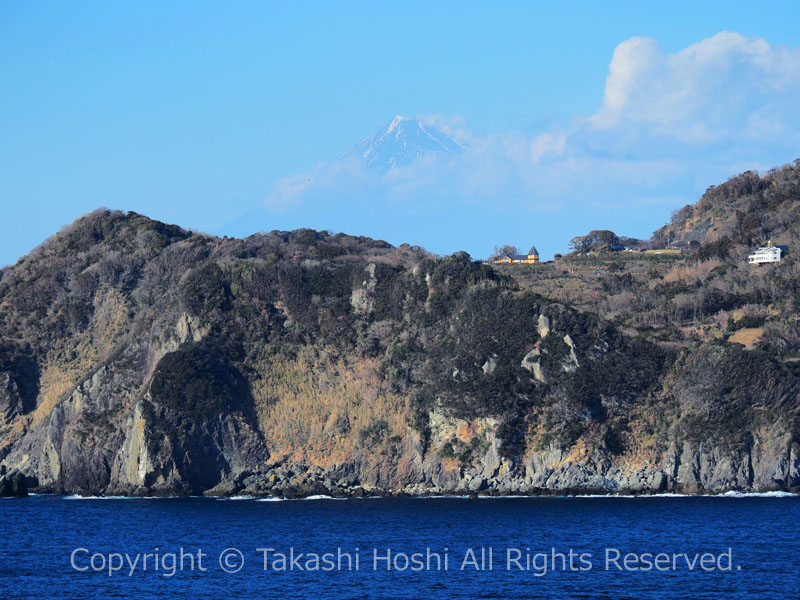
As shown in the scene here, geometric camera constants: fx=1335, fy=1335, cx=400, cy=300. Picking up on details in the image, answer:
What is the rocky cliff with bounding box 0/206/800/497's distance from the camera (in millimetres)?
85438

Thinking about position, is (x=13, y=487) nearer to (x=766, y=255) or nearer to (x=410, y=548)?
(x=410, y=548)

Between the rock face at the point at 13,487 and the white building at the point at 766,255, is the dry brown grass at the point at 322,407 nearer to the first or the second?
the rock face at the point at 13,487

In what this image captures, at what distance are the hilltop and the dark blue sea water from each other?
443cm

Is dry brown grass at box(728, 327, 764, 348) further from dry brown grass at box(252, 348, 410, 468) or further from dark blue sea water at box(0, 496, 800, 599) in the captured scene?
dry brown grass at box(252, 348, 410, 468)

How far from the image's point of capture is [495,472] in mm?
87250

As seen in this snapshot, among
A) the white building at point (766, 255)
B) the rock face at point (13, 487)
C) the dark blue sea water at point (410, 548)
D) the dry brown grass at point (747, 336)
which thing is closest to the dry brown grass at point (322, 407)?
the dark blue sea water at point (410, 548)

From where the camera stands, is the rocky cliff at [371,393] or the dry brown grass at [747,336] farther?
the dry brown grass at [747,336]

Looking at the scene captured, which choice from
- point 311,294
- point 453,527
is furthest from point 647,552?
point 311,294

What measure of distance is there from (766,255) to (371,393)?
42052 mm

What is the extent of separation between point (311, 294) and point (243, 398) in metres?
11.9

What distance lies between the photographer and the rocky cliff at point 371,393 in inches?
3364

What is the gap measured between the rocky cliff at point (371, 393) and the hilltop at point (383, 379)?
0.49 feet

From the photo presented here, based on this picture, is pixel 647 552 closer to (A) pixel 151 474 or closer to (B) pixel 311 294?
(A) pixel 151 474

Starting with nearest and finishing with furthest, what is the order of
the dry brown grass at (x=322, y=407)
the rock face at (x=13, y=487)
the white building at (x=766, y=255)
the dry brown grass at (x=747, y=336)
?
the dry brown grass at (x=322, y=407) → the dry brown grass at (x=747, y=336) → the rock face at (x=13, y=487) → the white building at (x=766, y=255)
